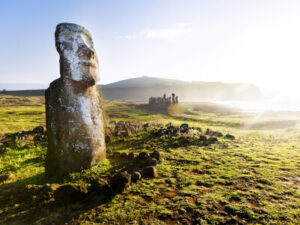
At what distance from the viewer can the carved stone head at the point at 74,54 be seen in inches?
226

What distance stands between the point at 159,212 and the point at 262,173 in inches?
157

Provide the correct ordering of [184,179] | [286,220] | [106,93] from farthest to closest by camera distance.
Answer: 1. [106,93]
2. [184,179]
3. [286,220]

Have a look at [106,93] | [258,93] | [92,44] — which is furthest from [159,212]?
[258,93]

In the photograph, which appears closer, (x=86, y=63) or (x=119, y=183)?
(x=119, y=183)

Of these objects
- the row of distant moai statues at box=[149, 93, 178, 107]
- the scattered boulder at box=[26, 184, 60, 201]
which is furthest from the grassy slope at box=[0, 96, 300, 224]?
the row of distant moai statues at box=[149, 93, 178, 107]

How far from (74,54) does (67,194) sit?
4.28 metres

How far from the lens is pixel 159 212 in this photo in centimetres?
371

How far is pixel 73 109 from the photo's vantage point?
5617 mm

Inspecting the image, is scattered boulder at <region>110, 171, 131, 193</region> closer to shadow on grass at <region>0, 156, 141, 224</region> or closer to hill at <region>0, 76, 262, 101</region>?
shadow on grass at <region>0, 156, 141, 224</region>

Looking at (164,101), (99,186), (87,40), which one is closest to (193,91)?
(164,101)

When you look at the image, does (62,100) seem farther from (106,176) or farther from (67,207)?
(67,207)

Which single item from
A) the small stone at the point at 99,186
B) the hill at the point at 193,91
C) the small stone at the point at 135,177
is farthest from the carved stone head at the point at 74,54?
the hill at the point at 193,91

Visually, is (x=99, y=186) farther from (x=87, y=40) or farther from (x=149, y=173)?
(x=87, y=40)

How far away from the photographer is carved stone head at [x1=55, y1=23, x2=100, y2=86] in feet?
18.8
